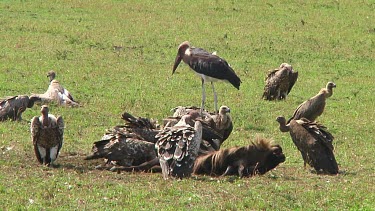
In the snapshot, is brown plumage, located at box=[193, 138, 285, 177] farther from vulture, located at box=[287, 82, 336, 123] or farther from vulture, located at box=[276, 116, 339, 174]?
vulture, located at box=[287, 82, 336, 123]

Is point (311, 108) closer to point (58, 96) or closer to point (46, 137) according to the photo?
point (58, 96)

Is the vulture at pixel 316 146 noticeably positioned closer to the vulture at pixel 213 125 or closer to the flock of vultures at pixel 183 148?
the flock of vultures at pixel 183 148

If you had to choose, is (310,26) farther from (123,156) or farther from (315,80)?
(123,156)

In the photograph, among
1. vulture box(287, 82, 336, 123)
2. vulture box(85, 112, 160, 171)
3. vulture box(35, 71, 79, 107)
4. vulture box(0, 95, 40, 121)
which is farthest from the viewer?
vulture box(35, 71, 79, 107)

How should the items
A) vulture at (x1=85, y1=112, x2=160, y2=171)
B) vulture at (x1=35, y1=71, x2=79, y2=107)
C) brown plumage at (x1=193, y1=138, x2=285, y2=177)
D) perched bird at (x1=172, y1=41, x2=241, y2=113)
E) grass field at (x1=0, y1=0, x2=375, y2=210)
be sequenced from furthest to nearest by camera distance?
vulture at (x1=35, y1=71, x2=79, y2=107)
perched bird at (x1=172, y1=41, x2=241, y2=113)
vulture at (x1=85, y1=112, x2=160, y2=171)
brown plumage at (x1=193, y1=138, x2=285, y2=177)
grass field at (x1=0, y1=0, x2=375, y2=210)

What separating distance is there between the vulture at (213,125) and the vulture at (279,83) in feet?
13.6

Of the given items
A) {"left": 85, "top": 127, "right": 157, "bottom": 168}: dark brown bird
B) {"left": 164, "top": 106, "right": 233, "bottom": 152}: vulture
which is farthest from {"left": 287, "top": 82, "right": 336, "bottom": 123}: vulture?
{"left": 85, "top": 127, "right": 157, "bottom": 168}: dark brown bird

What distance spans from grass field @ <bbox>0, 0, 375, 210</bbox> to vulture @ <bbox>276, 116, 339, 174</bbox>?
0.17 m

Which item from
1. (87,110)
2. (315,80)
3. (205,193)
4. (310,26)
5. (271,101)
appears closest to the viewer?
(205,193)

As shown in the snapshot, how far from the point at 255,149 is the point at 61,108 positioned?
18.6 ft

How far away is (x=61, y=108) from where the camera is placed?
50.8 feet

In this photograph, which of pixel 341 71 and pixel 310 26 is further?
pixel 310 26

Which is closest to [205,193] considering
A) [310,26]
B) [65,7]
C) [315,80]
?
[315,80]

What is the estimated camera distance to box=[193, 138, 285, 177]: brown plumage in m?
10.6
